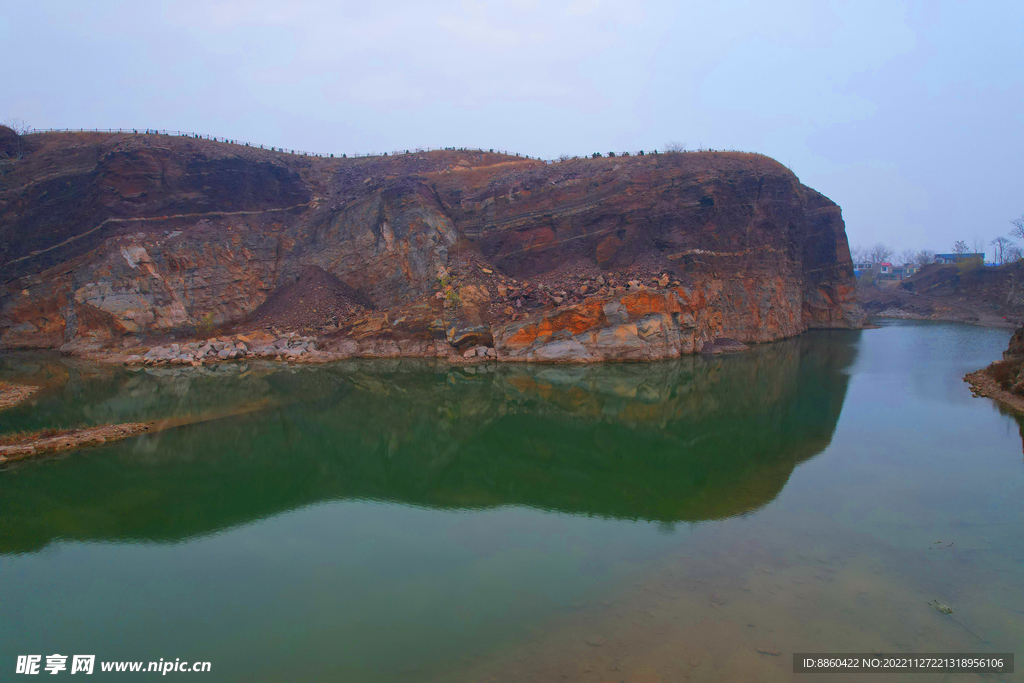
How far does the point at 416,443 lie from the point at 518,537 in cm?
726

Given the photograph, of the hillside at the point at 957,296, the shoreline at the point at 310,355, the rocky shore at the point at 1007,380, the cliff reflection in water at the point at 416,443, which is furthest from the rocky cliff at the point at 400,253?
the hillside at the point at 957,296

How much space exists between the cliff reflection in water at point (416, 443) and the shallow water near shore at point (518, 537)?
11cm

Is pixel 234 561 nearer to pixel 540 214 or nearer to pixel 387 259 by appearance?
pixel 387 259

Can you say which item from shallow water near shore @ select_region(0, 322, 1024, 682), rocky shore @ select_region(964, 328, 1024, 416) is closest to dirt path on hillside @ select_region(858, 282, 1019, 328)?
rocky shore @ select_region(964, 328, 1024, 416)

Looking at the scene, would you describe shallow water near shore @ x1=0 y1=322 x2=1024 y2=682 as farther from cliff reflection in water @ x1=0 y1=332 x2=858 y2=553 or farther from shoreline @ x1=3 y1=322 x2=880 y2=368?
shoreline @ x1=3 y1=322 x2=880 y2=368

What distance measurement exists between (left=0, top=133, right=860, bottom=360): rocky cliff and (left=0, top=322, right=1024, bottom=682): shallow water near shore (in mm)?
10090

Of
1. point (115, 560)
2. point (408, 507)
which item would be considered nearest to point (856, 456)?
point (408, 507)

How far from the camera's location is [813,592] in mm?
7617

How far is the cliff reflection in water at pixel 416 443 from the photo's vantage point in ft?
37.5

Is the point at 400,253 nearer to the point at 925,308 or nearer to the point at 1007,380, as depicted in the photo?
the point at 1007,380

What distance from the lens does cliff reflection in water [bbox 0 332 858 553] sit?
11.4 metres

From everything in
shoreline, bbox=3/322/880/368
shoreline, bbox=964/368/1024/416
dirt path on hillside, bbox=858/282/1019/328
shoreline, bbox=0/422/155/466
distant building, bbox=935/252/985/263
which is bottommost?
shoreline, bbox=0/422/155/466

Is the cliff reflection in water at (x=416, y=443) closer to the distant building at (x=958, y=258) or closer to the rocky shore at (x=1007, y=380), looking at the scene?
the rocky shore at (x=1007, y=380)

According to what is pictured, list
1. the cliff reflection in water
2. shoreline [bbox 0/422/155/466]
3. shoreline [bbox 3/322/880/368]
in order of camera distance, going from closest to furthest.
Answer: the cliff reflection in water, shoreline [bbox 0/422/155/466], shoreline [bbox 3/322/880/368]
